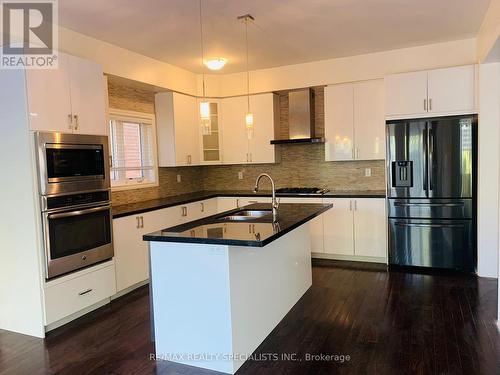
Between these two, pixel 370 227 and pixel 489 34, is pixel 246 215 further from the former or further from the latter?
pixel 489 34

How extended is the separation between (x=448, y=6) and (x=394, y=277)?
2.73m

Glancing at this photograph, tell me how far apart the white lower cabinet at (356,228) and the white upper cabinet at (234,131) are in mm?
Answer: 1522

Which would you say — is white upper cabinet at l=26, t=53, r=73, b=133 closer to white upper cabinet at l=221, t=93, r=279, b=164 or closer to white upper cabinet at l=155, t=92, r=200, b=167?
white upper cabinet at l=155, t=92, r=200, b=167

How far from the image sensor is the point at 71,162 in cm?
322

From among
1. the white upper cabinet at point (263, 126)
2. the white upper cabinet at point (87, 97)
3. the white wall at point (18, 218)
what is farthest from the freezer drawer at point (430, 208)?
the white wall at point (18, 218)

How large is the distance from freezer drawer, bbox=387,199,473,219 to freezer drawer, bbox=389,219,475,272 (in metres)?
0.06

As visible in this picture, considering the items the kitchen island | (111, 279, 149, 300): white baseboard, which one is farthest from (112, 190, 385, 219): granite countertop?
the kitchen island

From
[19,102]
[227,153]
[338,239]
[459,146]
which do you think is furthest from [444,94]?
[19,102]

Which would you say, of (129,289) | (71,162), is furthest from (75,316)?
(71,162)

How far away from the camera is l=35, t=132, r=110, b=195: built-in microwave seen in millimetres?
2984

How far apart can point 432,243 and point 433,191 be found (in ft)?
1.96

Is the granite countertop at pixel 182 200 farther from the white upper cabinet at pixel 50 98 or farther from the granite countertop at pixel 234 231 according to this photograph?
the granite countertop at pixel 234 231

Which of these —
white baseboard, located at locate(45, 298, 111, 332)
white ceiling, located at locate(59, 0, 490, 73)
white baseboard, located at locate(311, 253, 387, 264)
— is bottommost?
white baseboard, located at locate(45, 298, 111, 332)

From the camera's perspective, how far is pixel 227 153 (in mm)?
5719
